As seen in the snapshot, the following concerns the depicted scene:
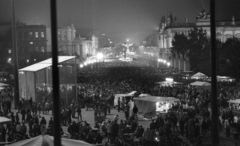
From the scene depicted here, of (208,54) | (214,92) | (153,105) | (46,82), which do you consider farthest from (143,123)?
(208,54)

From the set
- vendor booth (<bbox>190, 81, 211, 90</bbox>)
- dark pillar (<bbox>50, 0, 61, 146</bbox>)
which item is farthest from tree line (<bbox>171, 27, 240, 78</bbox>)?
dark pillar (<bbox>50, 0, 61, 146</bbox>)

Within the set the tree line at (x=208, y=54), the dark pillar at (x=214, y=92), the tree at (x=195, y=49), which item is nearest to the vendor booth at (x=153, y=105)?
the dark pillar at (x=214, y=92)

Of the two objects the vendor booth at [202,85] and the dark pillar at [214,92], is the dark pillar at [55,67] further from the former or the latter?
the vendor booth at [202,85]

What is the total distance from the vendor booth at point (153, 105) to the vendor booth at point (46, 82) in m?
5.41

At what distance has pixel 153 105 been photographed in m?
22.8

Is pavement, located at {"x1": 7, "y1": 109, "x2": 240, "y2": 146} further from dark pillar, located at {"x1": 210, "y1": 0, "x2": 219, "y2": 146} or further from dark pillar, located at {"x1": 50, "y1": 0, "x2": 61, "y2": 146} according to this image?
dark pillar, located at {"x1": 50, "y1": 0, "x2": 61, "y2": 146}

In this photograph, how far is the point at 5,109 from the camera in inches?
922

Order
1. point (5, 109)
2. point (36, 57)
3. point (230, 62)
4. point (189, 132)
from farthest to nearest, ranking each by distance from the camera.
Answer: point (36, 57) < point (230, 62) < point (5, 109) < point (189, 132)

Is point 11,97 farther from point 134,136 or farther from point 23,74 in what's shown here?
point 134,136

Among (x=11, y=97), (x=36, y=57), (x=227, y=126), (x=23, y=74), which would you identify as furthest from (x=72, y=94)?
(x=36, y=57)

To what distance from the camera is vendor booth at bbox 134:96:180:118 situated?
22500mm

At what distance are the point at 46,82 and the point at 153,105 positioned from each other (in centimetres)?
870

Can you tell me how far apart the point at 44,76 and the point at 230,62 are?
29.1 m

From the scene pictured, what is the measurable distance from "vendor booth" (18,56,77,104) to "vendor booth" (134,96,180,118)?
5.41m
